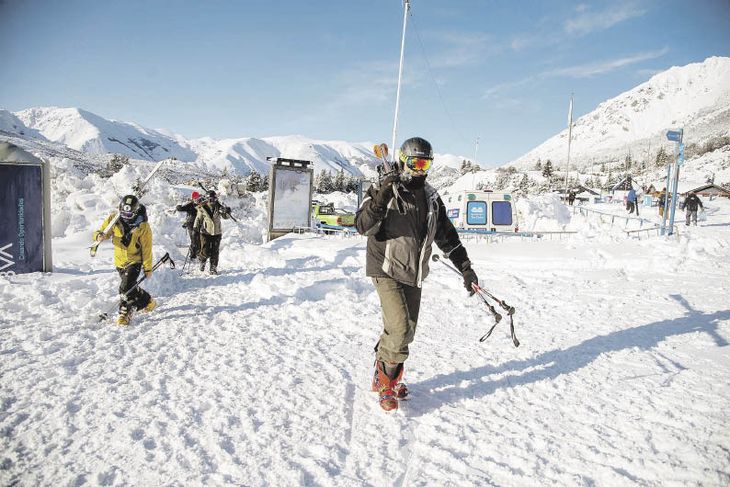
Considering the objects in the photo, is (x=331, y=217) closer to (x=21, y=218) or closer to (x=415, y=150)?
(x=21, y=218)

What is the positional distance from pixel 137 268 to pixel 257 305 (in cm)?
188

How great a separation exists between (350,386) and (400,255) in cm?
142

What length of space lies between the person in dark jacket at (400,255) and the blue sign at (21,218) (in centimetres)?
723

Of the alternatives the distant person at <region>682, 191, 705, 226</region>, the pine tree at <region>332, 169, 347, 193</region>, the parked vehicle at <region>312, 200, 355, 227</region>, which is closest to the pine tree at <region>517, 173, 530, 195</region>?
Result: the pine tree at <region>332, 169, 347, 193</region>

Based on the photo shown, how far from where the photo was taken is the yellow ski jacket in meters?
5.58

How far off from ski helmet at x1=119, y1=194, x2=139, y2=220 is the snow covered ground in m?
1.51

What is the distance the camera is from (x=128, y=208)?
5531 mm

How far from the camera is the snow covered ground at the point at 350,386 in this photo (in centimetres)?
245

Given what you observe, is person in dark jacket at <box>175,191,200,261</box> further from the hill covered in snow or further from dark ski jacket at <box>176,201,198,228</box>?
the hill covered in snow

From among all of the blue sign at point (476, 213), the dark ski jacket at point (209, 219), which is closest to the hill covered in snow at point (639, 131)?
the blue sign at point (476, 213)

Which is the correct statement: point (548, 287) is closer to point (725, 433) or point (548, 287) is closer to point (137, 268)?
point (725, 433)

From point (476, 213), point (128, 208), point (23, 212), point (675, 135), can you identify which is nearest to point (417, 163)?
point (128, 208)

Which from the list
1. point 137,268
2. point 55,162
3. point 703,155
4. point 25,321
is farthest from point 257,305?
point 703,155

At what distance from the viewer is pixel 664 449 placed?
262cm
